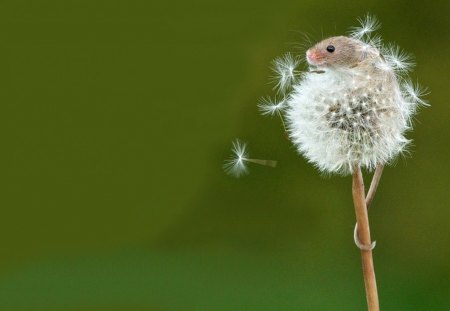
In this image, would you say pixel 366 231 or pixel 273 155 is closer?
pixel 366 231

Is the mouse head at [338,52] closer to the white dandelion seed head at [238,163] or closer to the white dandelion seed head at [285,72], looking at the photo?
the white dandelion seed head at [285,72]

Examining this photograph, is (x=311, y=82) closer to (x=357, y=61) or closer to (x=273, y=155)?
(x=357, y=61)

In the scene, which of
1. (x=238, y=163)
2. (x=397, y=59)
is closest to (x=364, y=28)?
(x=397, y=59)

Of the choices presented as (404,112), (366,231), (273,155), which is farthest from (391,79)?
(273,155)

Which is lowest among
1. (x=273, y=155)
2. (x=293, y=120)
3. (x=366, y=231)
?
(x=366, y=231)

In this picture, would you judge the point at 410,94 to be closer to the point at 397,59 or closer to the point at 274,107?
the point at 397,59

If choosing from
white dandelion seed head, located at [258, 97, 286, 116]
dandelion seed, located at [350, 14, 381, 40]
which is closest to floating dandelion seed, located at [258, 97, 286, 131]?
white dandelion seed head, located at [258, 97, 286, 116]

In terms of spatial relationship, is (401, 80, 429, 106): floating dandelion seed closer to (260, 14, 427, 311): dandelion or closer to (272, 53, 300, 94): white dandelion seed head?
(260, 14, 427, 311): dandelion
